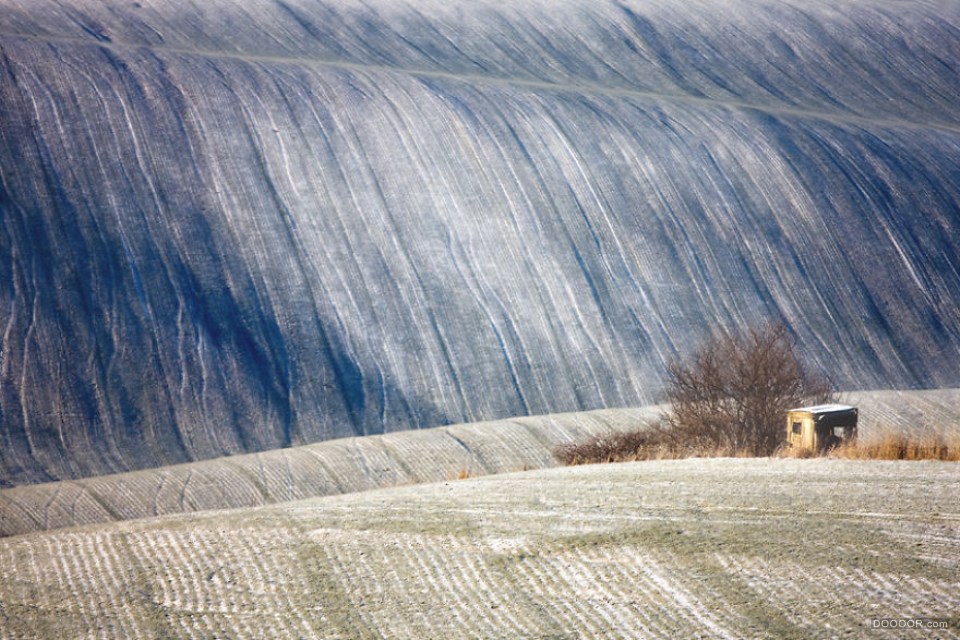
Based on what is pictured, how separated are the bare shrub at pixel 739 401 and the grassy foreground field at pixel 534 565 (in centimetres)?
486

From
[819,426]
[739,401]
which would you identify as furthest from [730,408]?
[819,426]

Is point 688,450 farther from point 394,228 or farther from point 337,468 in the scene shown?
point 394,228

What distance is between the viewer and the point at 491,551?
337 inches

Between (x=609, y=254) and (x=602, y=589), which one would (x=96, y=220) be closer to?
(x=609, y=254)

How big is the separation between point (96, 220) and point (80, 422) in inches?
228

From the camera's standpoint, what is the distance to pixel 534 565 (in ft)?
27.1

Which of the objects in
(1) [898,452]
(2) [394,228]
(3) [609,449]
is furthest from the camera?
(2) [394,228]

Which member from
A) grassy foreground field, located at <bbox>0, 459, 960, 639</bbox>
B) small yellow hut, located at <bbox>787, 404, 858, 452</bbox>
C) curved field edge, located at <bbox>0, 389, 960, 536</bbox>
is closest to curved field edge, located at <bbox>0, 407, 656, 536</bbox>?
curved field edge, located at <bbox>0, 389, 960, 536</bbox>

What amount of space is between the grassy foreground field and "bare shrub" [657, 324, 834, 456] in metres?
4.86

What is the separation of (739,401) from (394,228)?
11.5 meters

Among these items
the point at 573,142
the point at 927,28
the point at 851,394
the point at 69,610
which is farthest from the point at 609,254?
the point at 927,28

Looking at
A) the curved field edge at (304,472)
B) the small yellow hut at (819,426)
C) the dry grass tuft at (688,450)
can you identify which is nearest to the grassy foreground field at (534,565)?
the dry grass tuft at (688,450)

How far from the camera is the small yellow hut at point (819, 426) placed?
48.1 ft

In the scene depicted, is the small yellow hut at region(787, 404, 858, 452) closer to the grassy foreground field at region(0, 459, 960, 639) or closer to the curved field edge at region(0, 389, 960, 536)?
the curved field edge at region(0, 389, 960, 536)
